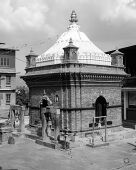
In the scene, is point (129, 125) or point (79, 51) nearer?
point (79, 51)

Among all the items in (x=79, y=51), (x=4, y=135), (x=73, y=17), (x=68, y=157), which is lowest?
(x=68, y=157)

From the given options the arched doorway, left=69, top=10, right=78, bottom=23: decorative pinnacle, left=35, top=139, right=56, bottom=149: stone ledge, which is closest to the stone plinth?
left=35, top=139, right=56, bottom=149: stone ledge

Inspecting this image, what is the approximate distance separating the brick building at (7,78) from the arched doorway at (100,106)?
2274 centimetres

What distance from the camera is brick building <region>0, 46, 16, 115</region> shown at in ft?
138

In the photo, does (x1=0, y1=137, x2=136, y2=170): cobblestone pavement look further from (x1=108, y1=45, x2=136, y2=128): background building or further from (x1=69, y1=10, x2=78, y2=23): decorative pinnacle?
(x1=69, y1=10, x2=78, y2=23): decorative pinnacle

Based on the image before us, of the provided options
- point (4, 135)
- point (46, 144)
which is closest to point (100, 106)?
point (46, 144)

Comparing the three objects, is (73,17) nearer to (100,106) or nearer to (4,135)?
(100,106)

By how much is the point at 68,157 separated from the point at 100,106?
713 centimetres

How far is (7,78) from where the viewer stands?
43.0m

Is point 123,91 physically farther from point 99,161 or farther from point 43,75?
point 99,161

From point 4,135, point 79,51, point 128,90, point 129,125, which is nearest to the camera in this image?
point 4,135

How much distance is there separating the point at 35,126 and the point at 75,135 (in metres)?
4.58

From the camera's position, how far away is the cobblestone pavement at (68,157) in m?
14.0

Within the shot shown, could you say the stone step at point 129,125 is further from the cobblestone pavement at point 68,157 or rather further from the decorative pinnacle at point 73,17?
the decorative pinnacle at point 73,17
